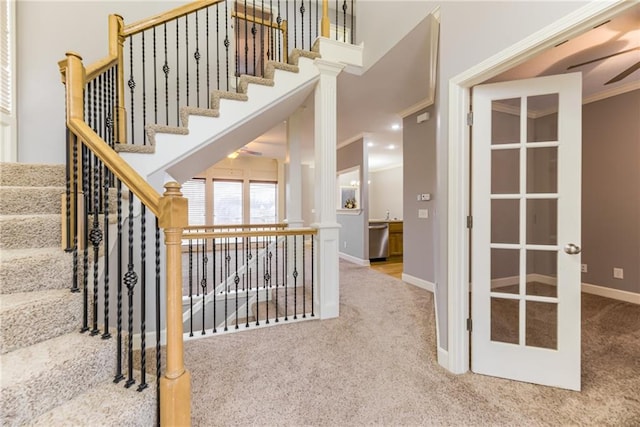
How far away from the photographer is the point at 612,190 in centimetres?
352

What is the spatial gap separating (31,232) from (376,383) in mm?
2333

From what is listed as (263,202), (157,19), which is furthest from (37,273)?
(263,202)

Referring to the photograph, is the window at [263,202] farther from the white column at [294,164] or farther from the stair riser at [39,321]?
the stair riser at [39,321]

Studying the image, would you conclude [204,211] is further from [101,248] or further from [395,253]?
[101,248]

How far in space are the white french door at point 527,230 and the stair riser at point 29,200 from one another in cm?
287

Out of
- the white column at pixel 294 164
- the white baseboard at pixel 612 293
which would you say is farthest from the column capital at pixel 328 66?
the white baseboard at pixel 612 293

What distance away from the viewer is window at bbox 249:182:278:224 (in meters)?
8.01

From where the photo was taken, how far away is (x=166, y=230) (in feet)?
3.98

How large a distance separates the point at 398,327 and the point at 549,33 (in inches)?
96.4

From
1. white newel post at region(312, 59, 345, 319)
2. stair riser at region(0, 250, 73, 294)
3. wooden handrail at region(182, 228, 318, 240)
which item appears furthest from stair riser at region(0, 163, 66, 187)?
white newel post at region(312, 59, 345, 319)

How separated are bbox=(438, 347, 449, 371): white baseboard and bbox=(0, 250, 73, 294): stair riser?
95.4 inches

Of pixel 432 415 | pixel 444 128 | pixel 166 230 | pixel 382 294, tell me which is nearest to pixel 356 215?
pixel 382 294

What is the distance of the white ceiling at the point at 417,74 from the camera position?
7.20 ft

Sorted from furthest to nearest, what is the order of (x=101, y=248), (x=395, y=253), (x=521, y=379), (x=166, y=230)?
(x=395, y=253) → (x=521, y=379) → (x=101, y=248) → (x=166, y=230)
